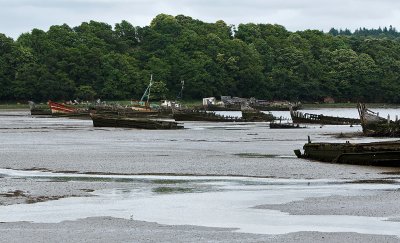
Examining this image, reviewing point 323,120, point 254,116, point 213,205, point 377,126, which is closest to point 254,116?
point 254,116

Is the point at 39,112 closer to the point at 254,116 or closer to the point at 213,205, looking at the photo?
the point at 254,116

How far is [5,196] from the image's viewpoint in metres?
36.0

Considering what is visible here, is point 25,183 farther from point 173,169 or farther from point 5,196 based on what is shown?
point 173,169

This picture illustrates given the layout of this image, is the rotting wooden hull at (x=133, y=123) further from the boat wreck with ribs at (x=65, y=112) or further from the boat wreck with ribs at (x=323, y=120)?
the boat wreck with ribs at (x=65, y=112)

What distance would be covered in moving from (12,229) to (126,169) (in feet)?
69.5

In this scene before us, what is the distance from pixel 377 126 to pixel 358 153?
3300 centimetres

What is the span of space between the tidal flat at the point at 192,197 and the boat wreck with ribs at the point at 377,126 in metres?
22.2

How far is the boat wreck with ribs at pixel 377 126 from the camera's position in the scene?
8212cm

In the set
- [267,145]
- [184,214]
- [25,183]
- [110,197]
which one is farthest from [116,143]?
[184,214]

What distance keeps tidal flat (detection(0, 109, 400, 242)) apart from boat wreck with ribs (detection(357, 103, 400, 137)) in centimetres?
2224

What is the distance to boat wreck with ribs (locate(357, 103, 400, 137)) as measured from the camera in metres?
82.1

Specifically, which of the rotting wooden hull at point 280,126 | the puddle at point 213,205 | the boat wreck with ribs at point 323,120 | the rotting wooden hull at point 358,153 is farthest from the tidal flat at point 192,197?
the boat wreck with ribs at point 323,120

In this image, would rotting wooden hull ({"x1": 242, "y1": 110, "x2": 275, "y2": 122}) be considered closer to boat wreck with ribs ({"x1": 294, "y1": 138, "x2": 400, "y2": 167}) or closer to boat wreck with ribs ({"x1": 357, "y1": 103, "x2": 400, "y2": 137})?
boat wreck with ribs ({"x1": 357, "y1": 103, "x2": 400, "y2": 137})

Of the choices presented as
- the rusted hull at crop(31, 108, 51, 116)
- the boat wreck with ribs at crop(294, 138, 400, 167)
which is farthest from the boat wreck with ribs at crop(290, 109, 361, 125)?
the boat wreck with ribs at crop(294, 138, 400, 167)
